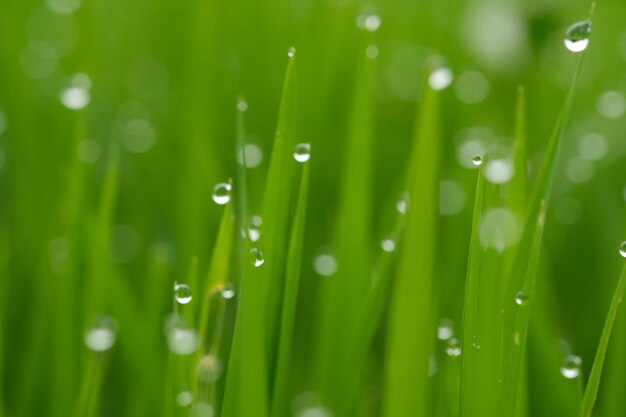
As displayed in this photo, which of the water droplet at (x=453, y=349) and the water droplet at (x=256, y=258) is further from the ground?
the water droplet at (x=256, y=258)

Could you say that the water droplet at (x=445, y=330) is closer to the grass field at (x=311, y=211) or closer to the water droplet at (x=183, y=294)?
the grass field at (x=311, y=211)

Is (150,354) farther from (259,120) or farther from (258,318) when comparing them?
(259,120)

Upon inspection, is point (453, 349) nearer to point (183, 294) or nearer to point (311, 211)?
point (183, 294)

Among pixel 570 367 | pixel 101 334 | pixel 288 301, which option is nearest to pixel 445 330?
pixel 570 367

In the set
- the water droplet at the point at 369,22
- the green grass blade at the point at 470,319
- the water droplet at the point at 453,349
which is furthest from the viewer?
the water droplet at the point at 369,22

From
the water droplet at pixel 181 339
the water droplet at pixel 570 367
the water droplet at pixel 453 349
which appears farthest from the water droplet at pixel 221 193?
the water droplet at pixel 570 367
